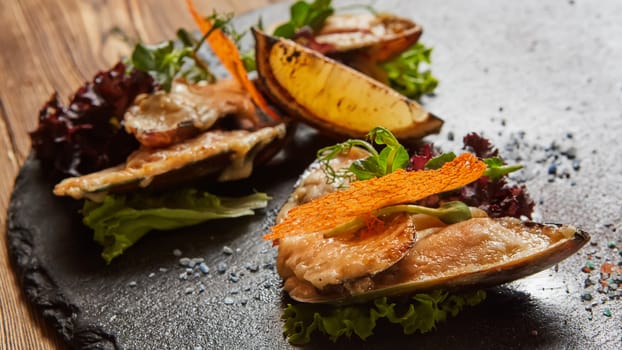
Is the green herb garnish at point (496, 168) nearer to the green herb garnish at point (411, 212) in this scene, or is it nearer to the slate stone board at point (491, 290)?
the green herb garnish at point (411, 212)

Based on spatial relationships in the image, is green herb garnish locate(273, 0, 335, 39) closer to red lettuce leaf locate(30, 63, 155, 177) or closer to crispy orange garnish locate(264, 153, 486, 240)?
red lettuce leaf locate(30, 63, 155, 177)

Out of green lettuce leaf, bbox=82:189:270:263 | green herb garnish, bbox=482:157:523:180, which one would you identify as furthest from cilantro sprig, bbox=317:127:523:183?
green lettuce leaf, bbox=82:189:270:263

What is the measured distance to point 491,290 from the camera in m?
3.30

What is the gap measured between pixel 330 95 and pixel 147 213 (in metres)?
1.04

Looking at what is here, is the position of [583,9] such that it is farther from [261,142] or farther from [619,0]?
[261,142]

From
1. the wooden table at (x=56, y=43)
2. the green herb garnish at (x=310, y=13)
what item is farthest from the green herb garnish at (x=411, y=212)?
the wooden table at (x=56, y=43)

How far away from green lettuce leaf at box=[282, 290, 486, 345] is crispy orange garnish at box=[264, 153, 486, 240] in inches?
12.4

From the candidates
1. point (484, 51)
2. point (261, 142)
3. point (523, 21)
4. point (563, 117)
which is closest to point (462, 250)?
point (261, 142)

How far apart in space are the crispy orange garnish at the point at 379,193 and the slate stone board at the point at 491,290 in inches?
18.4

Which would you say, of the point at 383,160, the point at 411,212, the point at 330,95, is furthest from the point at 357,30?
the point at 411,212

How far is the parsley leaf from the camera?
4.72 meters

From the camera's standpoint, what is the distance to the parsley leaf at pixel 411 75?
4723 mm

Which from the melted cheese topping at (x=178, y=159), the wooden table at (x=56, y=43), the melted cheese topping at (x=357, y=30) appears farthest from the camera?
the wooden table at (x=56, y=43)

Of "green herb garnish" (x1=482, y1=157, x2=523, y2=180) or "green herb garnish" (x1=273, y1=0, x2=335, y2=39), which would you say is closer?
"green herb garnish" (x1=482, y1=157, x2=523, y2=180)
